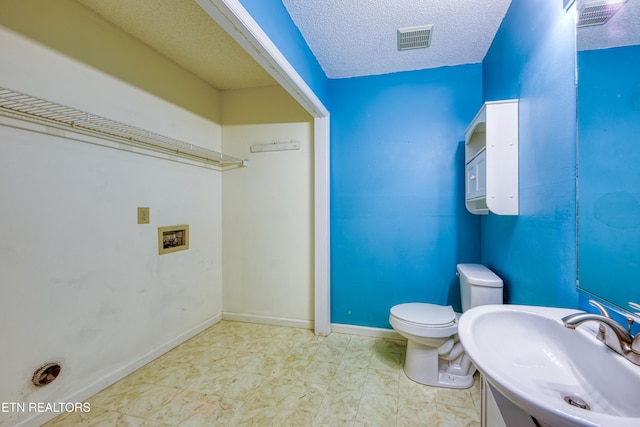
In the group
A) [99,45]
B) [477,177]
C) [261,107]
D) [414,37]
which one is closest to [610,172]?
[477,177]

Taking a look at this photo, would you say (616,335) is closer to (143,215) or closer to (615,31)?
(615,31)

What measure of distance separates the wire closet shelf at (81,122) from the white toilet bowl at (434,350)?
2.05 metres

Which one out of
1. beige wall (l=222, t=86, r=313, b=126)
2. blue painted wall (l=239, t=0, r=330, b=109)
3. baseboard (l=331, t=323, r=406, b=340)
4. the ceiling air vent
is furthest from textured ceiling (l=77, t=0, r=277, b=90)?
baseboard (l=331, t=323, r=406, b=340)

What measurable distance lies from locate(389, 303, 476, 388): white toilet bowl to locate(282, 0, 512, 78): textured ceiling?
1925 mm

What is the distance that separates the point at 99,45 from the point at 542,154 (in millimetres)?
2582

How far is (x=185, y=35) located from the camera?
1.88 metres

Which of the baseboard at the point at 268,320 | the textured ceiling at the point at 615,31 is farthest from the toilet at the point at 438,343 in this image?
the textured ceiling at the point at 615,31

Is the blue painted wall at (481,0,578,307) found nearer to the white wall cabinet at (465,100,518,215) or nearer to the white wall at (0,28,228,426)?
the white wall cabinet at (465,100,518,215)

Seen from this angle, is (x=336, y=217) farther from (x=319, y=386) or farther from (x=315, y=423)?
(x=315, y=423)

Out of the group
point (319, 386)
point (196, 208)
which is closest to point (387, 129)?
point (196, 208)

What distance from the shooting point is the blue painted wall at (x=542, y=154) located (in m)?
1.07

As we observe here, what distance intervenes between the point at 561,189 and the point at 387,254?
55.5 inches

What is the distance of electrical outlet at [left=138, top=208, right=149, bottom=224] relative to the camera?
1946 mm

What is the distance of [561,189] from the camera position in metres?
1.11
